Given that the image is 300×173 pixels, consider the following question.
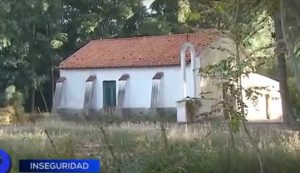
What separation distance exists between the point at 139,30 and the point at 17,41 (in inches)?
351

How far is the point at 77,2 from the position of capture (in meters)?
44.2

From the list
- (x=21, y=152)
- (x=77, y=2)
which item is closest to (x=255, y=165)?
(x=21, y=152)

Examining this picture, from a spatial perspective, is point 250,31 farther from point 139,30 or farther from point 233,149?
point 139,30

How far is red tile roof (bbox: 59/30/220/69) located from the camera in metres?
37.3

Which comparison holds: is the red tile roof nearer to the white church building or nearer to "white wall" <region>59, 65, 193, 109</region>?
the white church building

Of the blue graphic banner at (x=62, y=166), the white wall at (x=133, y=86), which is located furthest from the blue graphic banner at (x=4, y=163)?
the white wall at (x=133, y=86)

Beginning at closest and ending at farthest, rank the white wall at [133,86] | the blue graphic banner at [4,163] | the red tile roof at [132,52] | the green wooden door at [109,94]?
the blue graphic banner at [4,163] < the white wall at [133,86] < the red tile roof at [132,52] < the green wooden door at [109,94]

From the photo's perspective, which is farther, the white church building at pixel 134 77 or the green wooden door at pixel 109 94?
the green wooden door at pixel 109 94

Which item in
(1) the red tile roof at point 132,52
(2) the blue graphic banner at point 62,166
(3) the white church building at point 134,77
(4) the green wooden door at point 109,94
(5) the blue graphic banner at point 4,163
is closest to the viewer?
(5) the blue graphic banner at point 4,163

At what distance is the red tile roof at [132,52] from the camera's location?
3734cm

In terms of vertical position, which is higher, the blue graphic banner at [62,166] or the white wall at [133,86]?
the white wall at [133,86]

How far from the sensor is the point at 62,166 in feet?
23.8

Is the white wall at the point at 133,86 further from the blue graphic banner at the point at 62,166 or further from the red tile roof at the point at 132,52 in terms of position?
the blue graphic banner at the point at 62,166

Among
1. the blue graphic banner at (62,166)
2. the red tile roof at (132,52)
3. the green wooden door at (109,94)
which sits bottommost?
the blue graphic banner at (62,166)
